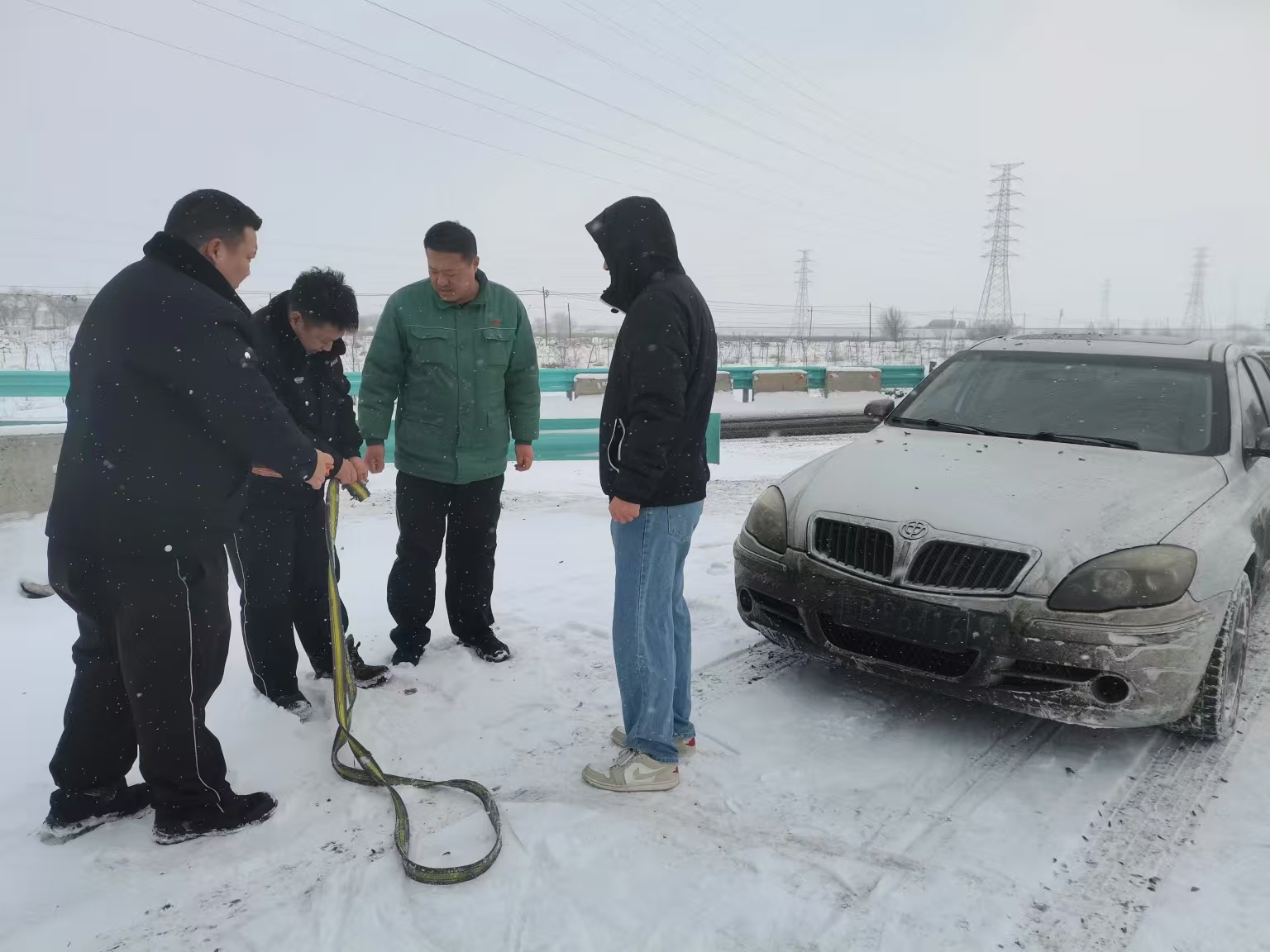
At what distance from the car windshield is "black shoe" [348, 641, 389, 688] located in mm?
2885

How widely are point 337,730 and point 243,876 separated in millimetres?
789

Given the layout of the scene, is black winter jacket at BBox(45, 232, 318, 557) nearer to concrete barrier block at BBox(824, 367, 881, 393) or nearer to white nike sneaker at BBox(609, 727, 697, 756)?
white nike sneaker at BBox(609, 727, 697, 756)

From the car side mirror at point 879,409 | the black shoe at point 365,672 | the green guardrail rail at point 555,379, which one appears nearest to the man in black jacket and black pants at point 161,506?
the black shoe at point 365,672

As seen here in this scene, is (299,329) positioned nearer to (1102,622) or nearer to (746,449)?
(1102,622)

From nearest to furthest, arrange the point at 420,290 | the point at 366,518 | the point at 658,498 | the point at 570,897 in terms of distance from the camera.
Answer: the point at 570,897, the point at 658,498, the point at 420,290, the point at 366,518

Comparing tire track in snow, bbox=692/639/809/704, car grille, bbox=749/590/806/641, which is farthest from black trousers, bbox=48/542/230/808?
car grille, bbox=749/590/806/641

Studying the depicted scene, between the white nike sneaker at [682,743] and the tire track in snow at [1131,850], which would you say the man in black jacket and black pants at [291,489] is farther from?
the tire track in snow at [1131,850]

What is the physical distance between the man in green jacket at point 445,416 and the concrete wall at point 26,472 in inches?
128

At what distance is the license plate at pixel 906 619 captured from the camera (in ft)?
9.02

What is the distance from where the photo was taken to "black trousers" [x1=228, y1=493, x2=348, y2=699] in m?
3.14

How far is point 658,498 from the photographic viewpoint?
2.60 metres

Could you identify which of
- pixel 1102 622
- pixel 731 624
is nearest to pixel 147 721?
pixel 731 624

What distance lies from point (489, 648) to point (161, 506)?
6.09 feet

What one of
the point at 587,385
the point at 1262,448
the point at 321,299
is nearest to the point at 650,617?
the point at 321,299
